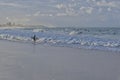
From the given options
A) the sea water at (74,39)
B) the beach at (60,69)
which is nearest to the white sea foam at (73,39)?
the sea water at (74,39)

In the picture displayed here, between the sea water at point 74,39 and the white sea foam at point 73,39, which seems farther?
the white sea foam at point 73,39

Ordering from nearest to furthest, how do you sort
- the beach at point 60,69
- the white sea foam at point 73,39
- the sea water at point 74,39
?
the beach at point 60,69, the sea water at point 74,39, the white sea foam at point 73,39

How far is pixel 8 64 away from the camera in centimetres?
1254

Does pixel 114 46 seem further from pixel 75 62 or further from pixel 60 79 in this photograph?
pixel 60 79

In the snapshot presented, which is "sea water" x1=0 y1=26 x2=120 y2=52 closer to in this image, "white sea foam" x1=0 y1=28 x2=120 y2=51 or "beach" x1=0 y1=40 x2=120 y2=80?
"white sea foam" x1=0 y1=28 x2=120 y2=51

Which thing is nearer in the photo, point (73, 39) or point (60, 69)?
point (60, 69)

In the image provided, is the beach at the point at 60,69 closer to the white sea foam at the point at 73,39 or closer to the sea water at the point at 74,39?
the sea water at the point at 74,39

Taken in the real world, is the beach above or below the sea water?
above

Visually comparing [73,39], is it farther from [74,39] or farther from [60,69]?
[60,69]

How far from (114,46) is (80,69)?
365 inches

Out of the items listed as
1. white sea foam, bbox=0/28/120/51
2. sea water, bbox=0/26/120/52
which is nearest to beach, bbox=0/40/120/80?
sea water, bbox=0/26/120/52

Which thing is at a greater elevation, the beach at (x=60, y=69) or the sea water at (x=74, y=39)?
the beach at (x=60, y=69)

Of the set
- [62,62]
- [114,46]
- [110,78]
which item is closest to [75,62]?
[62,62]

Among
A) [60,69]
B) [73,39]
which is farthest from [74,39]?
[60,69]
